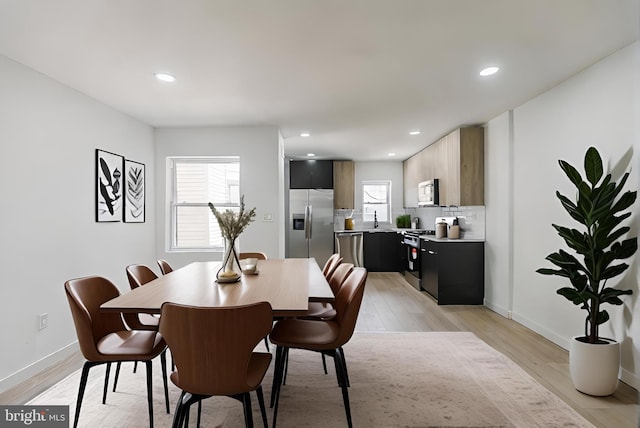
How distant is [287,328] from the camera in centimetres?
231

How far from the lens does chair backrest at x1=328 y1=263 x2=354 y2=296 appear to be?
2.70m

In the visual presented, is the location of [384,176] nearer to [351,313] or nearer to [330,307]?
[330,307]

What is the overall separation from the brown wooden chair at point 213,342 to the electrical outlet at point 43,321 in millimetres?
2250

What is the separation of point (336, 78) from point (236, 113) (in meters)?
1.62

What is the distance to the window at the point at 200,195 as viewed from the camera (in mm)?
5246

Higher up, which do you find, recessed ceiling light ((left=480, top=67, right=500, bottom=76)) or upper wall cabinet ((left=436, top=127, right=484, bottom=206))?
recessed ceiling light ((left=480, top=67, right=500, bottom=76))

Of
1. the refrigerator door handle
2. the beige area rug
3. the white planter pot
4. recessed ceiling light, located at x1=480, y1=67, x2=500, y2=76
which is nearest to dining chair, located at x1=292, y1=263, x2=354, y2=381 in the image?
the beige area rug

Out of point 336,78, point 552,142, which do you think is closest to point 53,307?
point 336,78

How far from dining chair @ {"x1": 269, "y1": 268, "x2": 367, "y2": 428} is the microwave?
3.85m

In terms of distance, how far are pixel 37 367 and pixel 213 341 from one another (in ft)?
8.29

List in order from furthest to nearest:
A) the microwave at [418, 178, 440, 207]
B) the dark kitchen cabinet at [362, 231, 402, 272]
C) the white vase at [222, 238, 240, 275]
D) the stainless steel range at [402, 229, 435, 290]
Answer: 1. the dark kitchen cabinet at [362, 231, 402, 272]
2. the stainless steel range at [402, 229, 435, 290]
3. the microwave at [418, 178, 440, 207]
4. the white vase at [222, 238, 240, 275]

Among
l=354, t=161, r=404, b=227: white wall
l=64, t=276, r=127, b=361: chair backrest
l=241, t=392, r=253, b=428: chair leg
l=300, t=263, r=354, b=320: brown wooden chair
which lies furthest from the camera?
l=354, t=161, r=404, b=227: white wall

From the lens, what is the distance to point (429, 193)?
235 inches

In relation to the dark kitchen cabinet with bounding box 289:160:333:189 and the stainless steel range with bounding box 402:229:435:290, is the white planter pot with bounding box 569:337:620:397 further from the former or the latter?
the dark kitchen cabinet with bounding box 289:160:333:189
